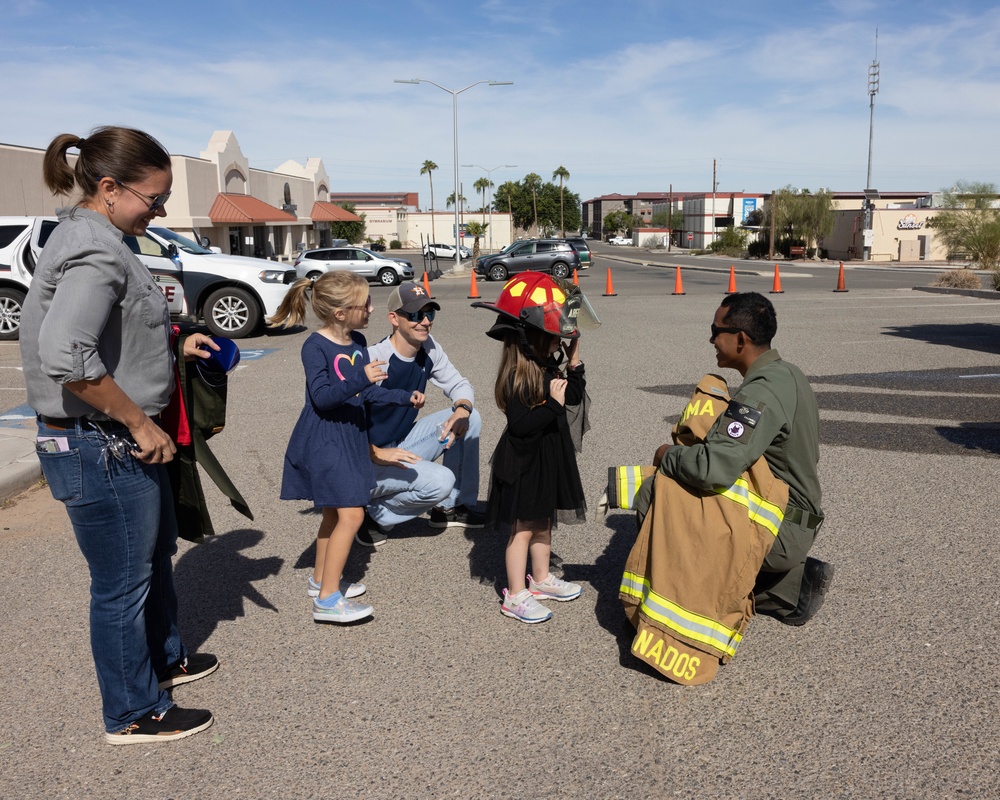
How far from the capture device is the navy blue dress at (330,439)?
3682 mm

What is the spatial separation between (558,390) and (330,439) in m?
1.01

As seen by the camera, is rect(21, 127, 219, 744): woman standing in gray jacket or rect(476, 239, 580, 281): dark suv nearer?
rect(21, 127, 219, 744): woman standing in gray jacket

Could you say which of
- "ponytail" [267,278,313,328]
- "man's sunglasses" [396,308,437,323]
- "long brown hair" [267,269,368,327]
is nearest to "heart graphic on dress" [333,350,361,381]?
"long brown hair" [267,269,368,327]

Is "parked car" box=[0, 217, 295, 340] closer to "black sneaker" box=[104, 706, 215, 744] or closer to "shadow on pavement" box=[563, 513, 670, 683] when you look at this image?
"shadow on pavement" box=[563, 513, 670, 683]

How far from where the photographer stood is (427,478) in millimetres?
4410

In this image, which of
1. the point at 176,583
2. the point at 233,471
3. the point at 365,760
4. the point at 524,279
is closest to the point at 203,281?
the point at 233,471

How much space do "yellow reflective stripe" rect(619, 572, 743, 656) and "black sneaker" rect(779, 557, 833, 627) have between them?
52cm

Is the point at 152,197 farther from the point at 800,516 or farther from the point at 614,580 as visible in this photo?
the point at 614,580

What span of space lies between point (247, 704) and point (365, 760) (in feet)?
2.00

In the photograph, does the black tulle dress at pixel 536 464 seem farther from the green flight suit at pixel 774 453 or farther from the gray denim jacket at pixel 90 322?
the gray denim jacket at pixel 90 322

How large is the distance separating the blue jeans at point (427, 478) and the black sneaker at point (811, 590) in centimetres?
177

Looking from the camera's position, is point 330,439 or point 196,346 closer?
point 196,346

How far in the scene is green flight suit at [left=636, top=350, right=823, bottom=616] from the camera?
3.14 m

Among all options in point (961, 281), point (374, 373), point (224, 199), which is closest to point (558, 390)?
point (374, 373)
